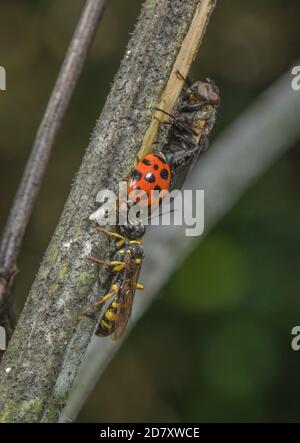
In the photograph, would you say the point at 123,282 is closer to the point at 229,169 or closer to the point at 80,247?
the point at 80,247

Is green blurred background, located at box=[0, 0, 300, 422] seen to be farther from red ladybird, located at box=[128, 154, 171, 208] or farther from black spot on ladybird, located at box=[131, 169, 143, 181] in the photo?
black spot on ladybird, located at box=[131, 169, 143, 181]

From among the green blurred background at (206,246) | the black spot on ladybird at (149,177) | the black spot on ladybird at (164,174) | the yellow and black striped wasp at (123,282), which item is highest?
the black spot on ladybird at (149,177)

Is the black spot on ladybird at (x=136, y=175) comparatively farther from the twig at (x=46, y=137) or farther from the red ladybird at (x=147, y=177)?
the twig at (x=46, y=137)

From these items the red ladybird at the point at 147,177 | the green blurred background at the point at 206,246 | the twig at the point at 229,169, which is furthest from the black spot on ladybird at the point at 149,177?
the green blurred background at the point at 206,246

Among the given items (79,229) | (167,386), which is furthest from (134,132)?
(167,386)

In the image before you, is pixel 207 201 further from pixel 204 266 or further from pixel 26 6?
pixel 26 6
